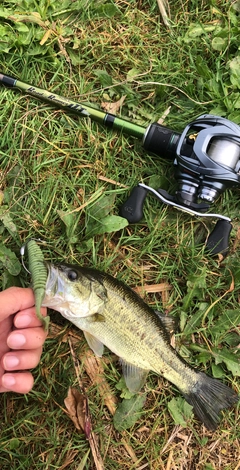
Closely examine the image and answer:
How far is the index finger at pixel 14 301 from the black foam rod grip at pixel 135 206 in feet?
3.08

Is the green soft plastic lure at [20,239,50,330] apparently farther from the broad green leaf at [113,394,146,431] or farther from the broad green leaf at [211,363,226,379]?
the broad green leaf at [211,363,226,379]

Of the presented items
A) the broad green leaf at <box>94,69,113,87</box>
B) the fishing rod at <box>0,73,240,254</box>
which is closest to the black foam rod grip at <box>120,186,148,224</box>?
the fishing rod at <box>0,73,240,254</box>

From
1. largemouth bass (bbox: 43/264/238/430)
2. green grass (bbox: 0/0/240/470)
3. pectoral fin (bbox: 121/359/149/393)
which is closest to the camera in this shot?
largemouth bass (bbox: 43/264/238/430)

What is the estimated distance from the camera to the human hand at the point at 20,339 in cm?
278

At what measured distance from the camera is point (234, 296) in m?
3.49

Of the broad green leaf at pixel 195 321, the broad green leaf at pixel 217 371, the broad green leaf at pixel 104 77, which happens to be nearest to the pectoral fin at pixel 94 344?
the broad green leaf at pixel 195 321

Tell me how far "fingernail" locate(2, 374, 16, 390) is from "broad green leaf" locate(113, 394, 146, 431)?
90 cm

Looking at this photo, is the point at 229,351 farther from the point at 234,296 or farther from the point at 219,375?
the point at 234,296

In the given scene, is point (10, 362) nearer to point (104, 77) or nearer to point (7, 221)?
point (7, 221)

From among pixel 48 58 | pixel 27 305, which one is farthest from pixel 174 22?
pixel 27 305

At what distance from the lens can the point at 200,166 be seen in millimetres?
3068

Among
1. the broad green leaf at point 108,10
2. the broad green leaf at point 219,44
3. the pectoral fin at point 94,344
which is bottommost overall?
the pectoral fin at point 94,344

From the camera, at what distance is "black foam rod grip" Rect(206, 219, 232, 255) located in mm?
3346

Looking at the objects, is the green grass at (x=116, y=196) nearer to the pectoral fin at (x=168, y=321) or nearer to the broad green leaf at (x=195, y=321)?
the broad green leaf at (x=195, y=321)
